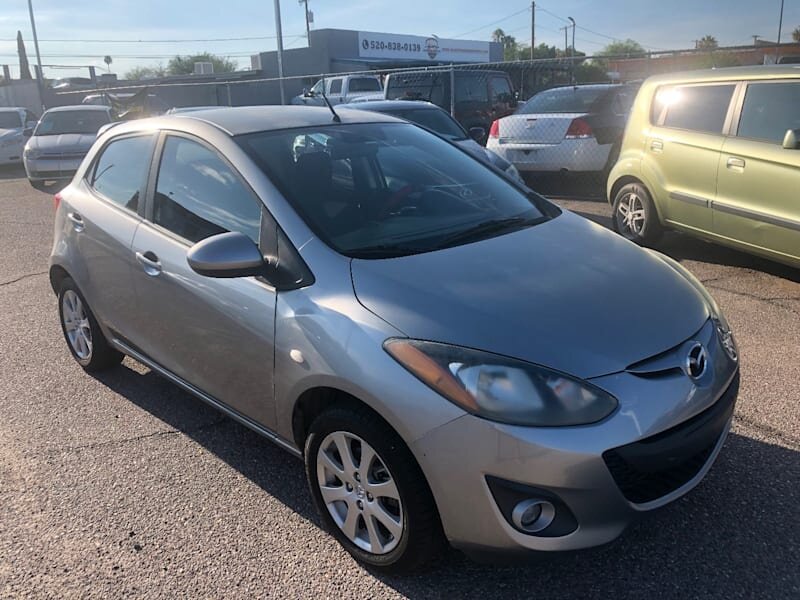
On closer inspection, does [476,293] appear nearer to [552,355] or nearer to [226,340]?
[552,355]

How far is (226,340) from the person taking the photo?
2939 mm

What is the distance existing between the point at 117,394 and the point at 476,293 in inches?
106

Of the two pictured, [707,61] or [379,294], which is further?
[707,61]

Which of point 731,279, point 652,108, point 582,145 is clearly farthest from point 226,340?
point 582,145

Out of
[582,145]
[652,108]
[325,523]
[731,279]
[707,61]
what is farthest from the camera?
[707,61]

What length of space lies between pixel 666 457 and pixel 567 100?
356 inches

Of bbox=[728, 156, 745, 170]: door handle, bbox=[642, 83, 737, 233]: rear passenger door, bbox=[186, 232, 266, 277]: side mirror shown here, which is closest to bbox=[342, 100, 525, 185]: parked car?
bbox=[642, 83, 737, 233]: rear passenger door

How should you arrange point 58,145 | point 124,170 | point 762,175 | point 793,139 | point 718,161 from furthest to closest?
point 58,145 < point 718,161 < point 762,175 < point 793,139 < point 124,170

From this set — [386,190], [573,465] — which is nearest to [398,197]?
[386,190]

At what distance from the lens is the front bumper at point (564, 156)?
383 inches

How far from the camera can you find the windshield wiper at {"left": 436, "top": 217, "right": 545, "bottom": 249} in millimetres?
2928

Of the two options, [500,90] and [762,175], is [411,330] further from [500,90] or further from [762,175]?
[500,90]

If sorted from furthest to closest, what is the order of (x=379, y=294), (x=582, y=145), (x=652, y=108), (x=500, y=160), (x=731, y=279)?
(x=582, y=145) < (x=500, y=160) < (x=652, y=108) < (x=731, y=279) < (x=379, y=294)

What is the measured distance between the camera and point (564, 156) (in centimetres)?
980
